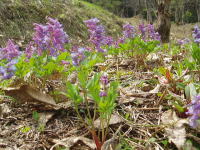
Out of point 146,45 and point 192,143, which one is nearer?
point 192,143

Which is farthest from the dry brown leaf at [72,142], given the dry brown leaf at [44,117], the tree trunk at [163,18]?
the tree trunk at [163,18]

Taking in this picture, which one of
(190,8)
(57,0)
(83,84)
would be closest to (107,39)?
(83,84)

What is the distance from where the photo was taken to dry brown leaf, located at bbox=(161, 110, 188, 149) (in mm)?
1463

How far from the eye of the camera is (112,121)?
5.59ft

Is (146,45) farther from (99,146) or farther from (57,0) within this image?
(57,0)

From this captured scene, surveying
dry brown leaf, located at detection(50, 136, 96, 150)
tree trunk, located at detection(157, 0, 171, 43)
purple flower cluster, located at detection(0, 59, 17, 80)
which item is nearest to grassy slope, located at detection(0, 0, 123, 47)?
tree trunk, located at detection(157, 0, 171, 43)

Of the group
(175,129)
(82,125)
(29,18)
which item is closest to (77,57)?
(82,125)

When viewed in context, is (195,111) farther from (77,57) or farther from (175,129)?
(77,57)

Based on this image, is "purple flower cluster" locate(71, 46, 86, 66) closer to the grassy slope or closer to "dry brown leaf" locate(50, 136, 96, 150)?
"dry brown leaf" locate(50, 136, 96, 150)

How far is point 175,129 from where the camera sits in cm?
154

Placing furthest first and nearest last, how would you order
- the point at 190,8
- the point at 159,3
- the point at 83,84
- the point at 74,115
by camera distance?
the point at 190,8 → the point at 159,3 → the point at 74,115 → the point at 83,84

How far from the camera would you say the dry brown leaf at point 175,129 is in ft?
4.80

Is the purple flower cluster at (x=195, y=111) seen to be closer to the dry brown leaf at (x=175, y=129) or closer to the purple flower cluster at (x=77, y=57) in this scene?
the dry brown leaf at (x=175, y=129)

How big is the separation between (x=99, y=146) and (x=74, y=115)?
470 millimetres
